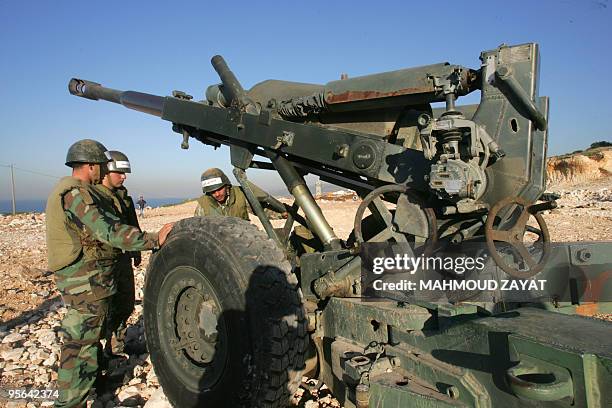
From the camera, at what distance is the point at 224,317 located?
2967mm

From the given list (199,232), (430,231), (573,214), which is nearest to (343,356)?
(430,231)

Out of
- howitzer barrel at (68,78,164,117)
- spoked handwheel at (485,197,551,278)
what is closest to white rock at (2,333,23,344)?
howitzer barrel at (68,78,164,117)

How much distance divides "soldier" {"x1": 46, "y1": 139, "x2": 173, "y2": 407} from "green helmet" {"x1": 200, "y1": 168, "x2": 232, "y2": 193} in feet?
4.04

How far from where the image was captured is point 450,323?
102 inches

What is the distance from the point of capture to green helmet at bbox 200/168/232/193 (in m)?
5.14

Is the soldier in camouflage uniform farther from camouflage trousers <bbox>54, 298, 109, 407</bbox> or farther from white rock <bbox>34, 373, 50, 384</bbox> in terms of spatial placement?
white rock <bbox>34, 373, 50, 384</bbox>

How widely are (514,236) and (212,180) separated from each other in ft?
10.5

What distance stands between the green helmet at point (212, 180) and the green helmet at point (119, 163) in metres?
0.86

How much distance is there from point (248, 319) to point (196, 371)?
72cm

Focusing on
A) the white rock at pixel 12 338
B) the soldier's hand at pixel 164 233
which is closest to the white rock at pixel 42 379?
the white rock at pixel 12 338

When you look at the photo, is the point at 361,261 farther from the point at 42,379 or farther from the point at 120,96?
the point at 120,96

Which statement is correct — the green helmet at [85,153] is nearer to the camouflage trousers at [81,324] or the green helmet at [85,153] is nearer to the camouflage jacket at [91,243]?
the camouflage jacket at [91,243]

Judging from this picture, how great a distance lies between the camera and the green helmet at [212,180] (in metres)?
5.14

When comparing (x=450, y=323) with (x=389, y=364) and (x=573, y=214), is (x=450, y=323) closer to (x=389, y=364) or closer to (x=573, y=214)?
(x=389, y=364)
